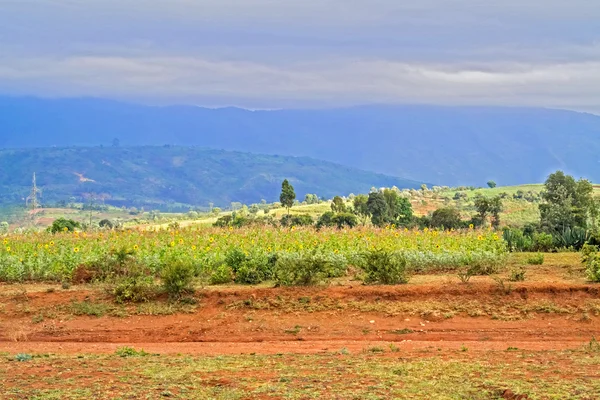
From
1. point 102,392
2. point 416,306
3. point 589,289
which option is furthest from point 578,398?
point 589,289

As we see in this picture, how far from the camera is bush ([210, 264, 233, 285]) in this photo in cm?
2098

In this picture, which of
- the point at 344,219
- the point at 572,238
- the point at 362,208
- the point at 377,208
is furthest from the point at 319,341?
the point at 362,208

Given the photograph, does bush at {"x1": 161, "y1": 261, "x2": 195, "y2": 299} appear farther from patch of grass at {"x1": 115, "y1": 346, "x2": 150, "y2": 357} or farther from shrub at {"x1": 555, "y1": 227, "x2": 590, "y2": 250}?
shrub at {"x1": 555, "y1": 227, "x2": 590, "y2": 250}

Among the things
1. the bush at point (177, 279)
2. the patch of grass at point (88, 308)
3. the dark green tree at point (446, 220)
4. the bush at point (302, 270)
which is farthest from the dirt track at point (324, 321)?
the dark green tree at point (446, 220)

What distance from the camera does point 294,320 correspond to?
58.1 ft

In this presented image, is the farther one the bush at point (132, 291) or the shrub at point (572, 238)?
the shrub at point (572, 238)

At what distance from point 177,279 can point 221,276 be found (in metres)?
2.33

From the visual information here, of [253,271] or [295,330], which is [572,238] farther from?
[295,330]

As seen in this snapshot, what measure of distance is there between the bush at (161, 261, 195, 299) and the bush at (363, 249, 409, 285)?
449cm

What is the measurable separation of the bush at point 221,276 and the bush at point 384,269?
12.2 ft

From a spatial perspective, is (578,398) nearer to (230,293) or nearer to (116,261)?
(230,293)

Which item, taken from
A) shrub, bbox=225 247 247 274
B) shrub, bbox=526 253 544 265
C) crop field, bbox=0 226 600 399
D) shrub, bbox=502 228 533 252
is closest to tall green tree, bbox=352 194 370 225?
shrub, bbox=502 228 533 252

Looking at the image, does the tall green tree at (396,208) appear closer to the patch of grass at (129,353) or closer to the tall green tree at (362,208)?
the tall green tree at (362,208)

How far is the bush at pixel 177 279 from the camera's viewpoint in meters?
18.9
